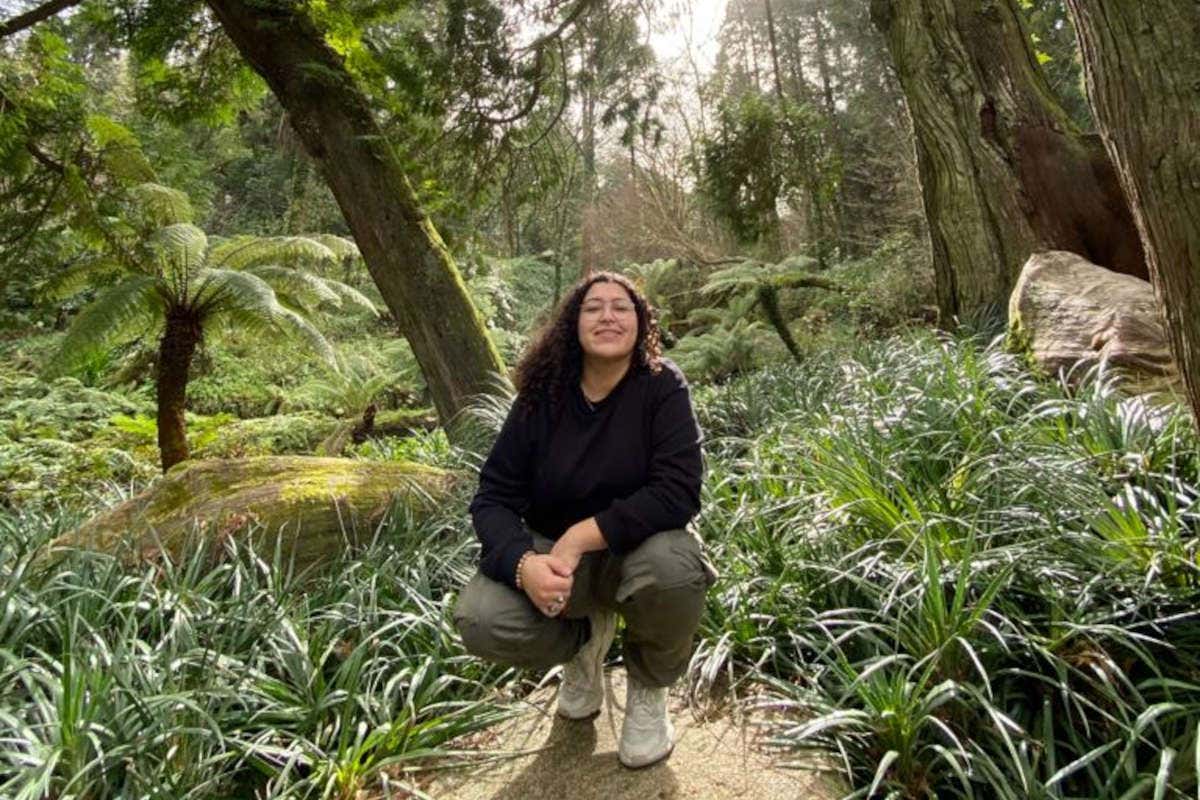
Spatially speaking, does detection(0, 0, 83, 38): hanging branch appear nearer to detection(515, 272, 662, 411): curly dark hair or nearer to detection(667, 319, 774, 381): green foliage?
detection(515, 272, 662, 411): curly dark hair

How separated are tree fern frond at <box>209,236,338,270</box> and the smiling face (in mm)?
5631

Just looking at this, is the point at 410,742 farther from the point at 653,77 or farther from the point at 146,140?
the point at 146,140

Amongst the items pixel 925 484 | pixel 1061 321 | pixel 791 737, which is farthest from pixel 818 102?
pixel 791 737

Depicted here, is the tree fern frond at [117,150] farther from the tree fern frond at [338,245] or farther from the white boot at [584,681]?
the white boot at [584,681]

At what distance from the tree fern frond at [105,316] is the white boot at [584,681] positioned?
5.30 m

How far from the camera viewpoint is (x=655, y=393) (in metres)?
2.14

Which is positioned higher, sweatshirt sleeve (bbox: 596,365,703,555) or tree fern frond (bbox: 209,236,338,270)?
tree fern frond (bbox: 209,236,338,270)

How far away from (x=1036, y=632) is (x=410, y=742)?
1.81m

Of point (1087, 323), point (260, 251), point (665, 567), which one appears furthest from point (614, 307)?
point (260, 251)

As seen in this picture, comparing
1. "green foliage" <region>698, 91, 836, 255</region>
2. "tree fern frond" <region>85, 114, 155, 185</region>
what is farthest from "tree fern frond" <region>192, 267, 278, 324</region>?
"green foliage" <region>698, 91, 836, 255</region>

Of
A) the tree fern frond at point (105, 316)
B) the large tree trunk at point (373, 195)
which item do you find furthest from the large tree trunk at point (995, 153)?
the tree fern frond at point (105, 316)

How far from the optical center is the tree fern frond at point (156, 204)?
6.82 metres

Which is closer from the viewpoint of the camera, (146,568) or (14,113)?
(146,568)

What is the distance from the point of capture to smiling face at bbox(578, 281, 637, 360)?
2115mm
